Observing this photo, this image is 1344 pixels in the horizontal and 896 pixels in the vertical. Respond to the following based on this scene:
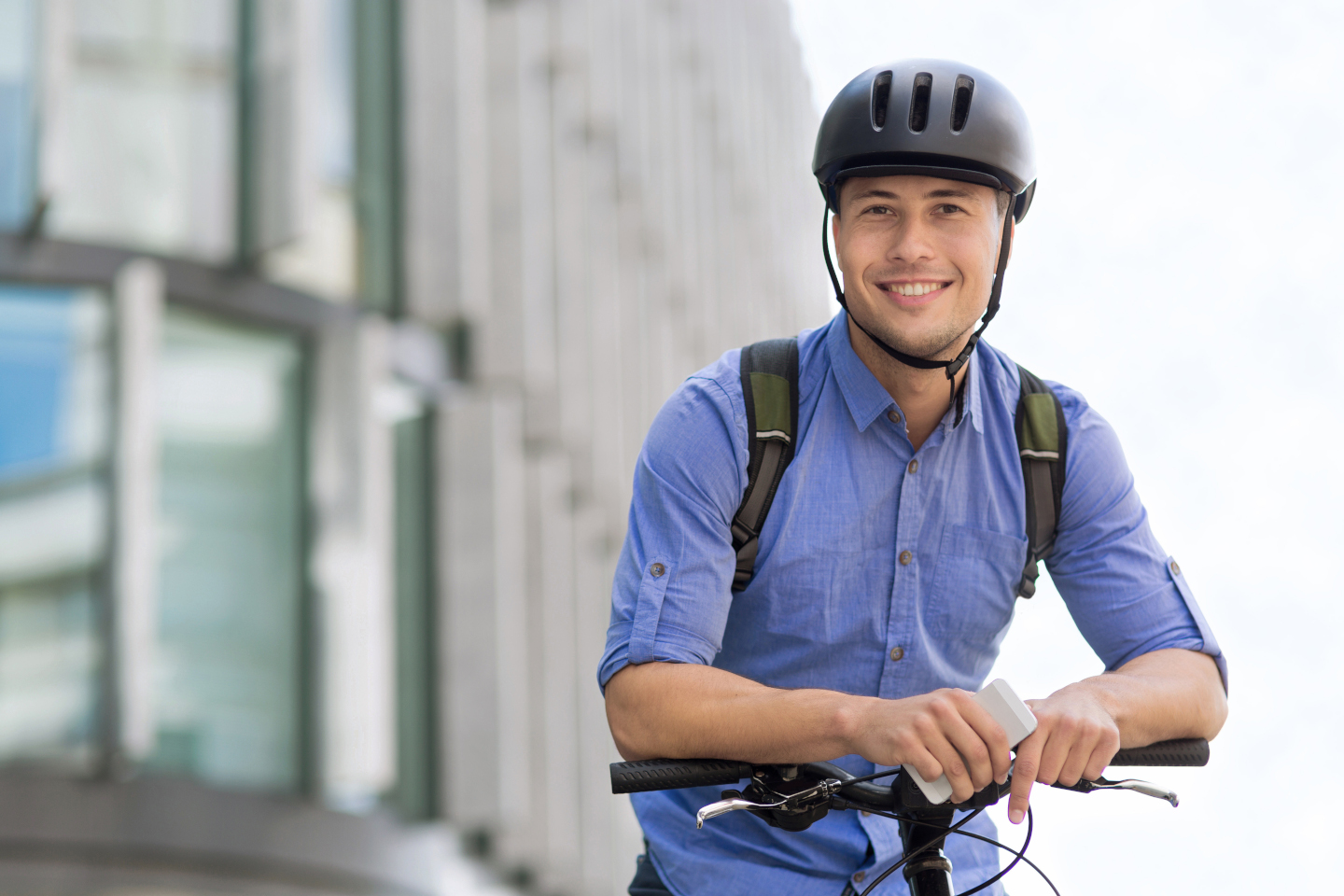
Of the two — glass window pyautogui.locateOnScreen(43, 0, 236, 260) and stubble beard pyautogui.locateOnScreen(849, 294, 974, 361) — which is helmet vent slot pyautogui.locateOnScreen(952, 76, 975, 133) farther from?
glass window pyautogui.locateOnScreen(43, 0, 236, 260)

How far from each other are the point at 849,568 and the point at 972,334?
20.6 inches

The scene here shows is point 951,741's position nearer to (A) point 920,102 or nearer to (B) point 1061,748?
(B) point 1061,748

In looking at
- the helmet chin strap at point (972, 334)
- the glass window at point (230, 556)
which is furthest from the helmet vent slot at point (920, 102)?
the glass window at point (230, 556)

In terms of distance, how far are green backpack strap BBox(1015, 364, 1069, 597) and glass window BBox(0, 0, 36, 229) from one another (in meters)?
6.05

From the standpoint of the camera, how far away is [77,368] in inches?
286

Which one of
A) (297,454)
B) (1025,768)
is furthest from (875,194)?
(297,454)

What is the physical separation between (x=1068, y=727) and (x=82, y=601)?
6324 mm

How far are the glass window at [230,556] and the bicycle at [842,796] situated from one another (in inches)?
250

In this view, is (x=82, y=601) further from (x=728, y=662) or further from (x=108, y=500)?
(x=728, y=662)

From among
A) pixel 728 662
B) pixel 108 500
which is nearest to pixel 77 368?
pixel 108 500

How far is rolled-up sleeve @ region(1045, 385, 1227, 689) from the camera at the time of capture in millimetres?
2479

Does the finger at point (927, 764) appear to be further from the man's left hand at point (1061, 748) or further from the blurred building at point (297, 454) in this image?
the blurred building at point (297, 454)

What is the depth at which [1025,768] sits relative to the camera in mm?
1882

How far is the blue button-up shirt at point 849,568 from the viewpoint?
2.31m
